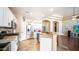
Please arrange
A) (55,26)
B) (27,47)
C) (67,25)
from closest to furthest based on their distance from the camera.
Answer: (67,25), (27,47), (55,26)

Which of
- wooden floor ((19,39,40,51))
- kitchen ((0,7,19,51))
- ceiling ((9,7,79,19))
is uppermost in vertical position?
ceiling ((9,7,79,19))

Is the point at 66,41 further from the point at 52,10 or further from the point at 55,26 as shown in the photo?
the point at 52,10

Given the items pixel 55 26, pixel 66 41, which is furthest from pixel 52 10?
pixel 66 41

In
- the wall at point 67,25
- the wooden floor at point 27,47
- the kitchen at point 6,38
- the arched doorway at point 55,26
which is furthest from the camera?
the arched doorway at point 55,26

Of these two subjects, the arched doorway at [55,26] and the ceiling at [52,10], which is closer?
the ceiling at [52,10]

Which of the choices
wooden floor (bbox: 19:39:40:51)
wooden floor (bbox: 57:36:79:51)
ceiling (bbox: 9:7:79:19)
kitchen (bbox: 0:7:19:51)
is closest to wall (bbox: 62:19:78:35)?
ceiling (bbox: 9:7:79:19)

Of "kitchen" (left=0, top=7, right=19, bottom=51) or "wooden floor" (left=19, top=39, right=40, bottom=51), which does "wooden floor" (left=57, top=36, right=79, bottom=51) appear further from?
"kitchen" (left=0, top=7, right=19, bottom=51)

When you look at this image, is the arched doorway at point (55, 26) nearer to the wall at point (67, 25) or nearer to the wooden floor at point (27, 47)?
the wall at point (67, 25)

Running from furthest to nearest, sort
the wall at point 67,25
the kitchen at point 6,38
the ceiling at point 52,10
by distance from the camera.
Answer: the wall at point 67,25 < the ceiling at point 52,10 < the kitchen at point 6,38

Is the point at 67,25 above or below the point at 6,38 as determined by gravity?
above

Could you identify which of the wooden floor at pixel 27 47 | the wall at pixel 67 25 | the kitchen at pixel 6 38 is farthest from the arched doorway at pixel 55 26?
the kitchen at pixel 6 38
